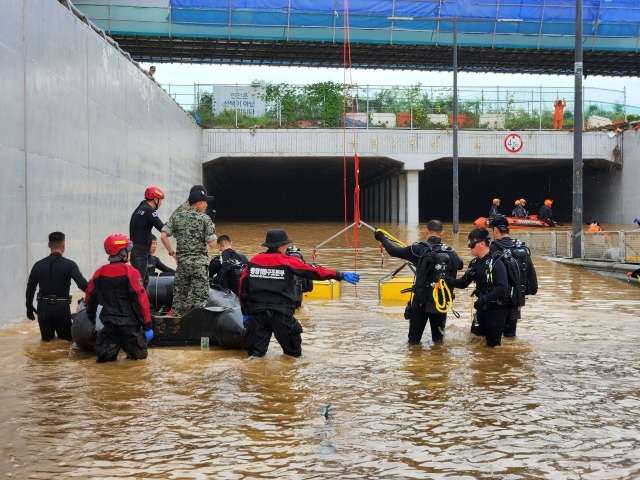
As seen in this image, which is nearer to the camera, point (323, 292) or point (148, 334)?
point (148, 334)

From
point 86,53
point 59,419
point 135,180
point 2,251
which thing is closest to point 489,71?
point 135,180

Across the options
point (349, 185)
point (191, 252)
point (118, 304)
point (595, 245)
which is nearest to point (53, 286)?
point (118, 304)

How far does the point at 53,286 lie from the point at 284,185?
163 feet

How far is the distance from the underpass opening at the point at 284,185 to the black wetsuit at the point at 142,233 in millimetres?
28891

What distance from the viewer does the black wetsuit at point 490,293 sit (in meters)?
9.93

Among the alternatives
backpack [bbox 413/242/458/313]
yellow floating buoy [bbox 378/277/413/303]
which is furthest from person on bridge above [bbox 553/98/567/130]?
backpack [bbox 413/242/458/313]

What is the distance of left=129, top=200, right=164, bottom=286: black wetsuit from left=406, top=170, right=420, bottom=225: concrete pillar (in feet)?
96.2

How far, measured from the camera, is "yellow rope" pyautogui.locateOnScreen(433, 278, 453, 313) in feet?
33.0

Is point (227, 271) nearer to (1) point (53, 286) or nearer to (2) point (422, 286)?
(1) point (53, 286)

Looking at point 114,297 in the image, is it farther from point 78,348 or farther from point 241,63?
point 241,63

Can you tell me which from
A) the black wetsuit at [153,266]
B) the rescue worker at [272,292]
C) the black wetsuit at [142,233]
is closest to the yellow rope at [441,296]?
the rescue worker at [272,292]

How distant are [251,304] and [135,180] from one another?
11566 millimetres

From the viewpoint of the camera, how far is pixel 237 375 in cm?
862

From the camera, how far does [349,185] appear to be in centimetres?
5706
